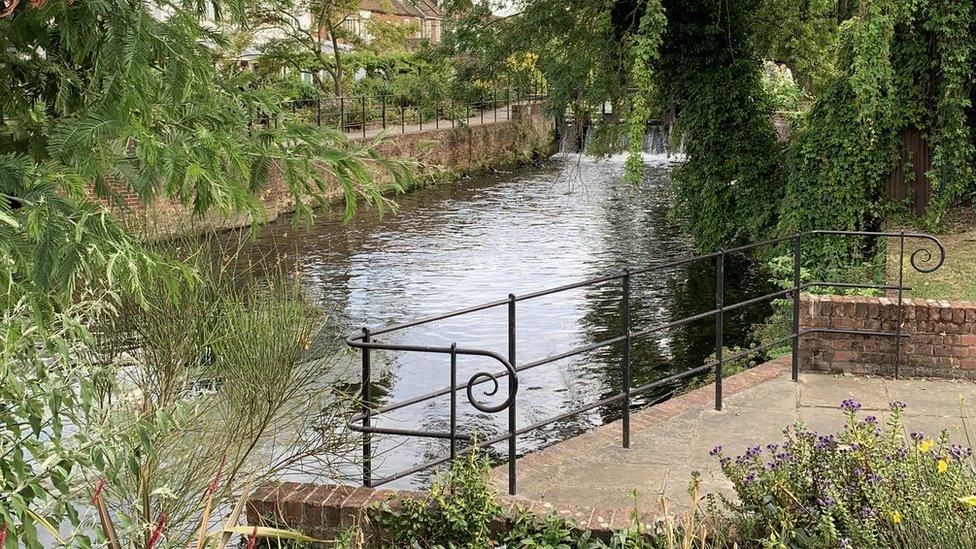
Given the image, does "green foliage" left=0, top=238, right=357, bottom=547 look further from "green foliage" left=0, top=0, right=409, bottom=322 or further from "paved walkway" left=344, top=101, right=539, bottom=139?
"paved walkway" left=344, top=101, right=539, bottom=139

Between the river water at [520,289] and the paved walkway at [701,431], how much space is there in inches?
114

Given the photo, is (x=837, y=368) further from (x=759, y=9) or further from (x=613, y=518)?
(x=759, y=9)

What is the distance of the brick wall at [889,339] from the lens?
7.52 m


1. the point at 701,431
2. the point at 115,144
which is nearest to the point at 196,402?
the point at 115,144

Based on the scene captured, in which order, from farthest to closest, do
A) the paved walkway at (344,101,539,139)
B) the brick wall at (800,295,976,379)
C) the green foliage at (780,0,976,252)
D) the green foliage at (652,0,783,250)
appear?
the paved walkway at (344,101,539,139) < the green foliage at (652,0,783,250) < the green foliage at (780,0,976,252) < the brick wall at (800,295,976,379)

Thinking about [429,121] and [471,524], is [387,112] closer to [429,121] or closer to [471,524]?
[429,121]

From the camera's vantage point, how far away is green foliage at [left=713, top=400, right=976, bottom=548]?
4.11 metres

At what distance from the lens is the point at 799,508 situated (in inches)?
181

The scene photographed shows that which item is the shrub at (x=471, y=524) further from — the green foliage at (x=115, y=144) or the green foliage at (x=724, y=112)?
the green foliage at (x=724, y=112)

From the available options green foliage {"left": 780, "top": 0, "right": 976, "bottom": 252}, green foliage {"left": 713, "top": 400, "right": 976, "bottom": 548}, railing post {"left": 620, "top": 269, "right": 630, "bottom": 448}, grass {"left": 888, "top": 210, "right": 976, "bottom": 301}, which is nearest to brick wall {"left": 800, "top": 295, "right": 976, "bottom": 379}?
grass {"left": 888, "top": 210, "right": 976, "bottom": 301}

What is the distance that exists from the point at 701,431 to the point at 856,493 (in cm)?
194

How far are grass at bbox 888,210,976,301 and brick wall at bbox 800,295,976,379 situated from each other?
1.10m

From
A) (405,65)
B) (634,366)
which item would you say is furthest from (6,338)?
(405,65)

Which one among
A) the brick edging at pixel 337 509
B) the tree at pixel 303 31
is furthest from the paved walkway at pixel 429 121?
the brick edging at pixel 337 509
